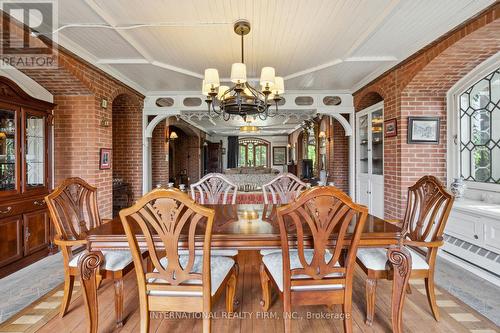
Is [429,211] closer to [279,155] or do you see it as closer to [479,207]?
[479,207]

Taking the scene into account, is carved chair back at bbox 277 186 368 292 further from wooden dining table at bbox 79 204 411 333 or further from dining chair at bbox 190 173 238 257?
dining chair at bbox 190 173 238 257

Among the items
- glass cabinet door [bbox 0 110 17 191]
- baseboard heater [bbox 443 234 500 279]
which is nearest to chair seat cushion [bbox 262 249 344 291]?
baseboard heater [bbox 443 234 500 279]

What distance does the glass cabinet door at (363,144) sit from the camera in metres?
4.87

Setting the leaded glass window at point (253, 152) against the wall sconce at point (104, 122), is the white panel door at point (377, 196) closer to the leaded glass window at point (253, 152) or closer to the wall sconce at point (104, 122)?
the wall sconce at point (104, 122)

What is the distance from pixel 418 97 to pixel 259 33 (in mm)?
2322

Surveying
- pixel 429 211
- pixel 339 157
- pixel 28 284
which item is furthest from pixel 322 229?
pixel 339 157

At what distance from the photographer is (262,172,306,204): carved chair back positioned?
332 centimetres

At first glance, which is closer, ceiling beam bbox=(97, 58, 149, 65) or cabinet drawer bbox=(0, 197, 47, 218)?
cabinet drawer bbox=(0, 197, 47, 218)

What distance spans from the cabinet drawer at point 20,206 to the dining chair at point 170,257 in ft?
6.73

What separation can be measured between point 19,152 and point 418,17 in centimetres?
421

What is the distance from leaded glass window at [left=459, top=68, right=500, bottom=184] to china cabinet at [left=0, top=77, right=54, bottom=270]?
200 inches

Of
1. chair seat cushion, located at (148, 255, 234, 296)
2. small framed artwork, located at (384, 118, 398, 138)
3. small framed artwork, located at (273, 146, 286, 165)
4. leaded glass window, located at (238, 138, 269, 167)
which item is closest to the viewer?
chair seat cushion, located at (148, 255, 234, 296)

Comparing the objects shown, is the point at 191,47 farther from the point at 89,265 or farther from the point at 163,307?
the point at 163,307

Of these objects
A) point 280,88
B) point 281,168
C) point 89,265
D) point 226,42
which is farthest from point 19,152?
point 281,168
